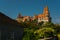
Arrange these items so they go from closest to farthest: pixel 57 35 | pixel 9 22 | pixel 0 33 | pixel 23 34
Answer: pixel 0 33 → pixel 9 22 → pixel 23 34 → pixel 57 35

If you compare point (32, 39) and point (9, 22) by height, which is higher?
point (9, 22)

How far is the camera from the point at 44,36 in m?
26.6

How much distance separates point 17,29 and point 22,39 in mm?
1419

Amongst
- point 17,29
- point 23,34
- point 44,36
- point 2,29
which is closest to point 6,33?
point 2,29

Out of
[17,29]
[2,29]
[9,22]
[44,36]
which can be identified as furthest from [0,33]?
[44,36]

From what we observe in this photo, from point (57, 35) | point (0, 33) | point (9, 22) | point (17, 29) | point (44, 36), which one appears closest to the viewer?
point (0, 33)

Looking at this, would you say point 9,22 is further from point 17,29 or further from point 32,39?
point 32,39

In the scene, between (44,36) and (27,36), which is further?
(44,36)

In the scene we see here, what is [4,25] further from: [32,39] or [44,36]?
[44,36]

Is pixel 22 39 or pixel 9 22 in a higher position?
pixel 9 22

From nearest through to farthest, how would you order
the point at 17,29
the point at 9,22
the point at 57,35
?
the point at 9,22 < the point at 17,29 < the point at 57,35

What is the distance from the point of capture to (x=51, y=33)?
27.2 meters

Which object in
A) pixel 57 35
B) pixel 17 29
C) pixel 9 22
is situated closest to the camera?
pixel 9 22

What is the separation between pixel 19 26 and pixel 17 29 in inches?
25.2
